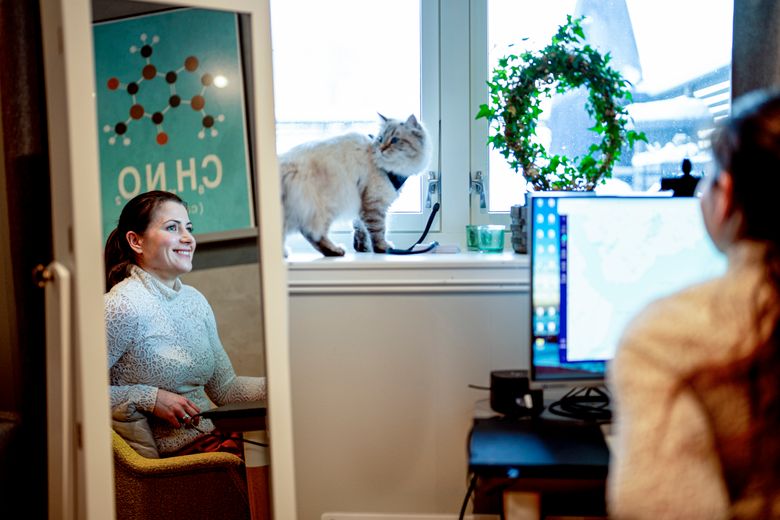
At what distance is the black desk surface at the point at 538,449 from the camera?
139 centimetres

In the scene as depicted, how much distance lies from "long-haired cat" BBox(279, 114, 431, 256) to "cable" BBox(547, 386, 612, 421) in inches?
24.1

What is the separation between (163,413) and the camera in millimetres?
1583

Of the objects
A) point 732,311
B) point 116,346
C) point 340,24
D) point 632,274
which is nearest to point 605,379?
point 632,274

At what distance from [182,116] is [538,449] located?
905 millimetres

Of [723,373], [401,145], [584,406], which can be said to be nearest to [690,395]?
[723,373]

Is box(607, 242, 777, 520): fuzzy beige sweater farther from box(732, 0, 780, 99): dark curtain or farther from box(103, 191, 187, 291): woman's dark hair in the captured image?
box(732, 0, 780, 99): dark curtain

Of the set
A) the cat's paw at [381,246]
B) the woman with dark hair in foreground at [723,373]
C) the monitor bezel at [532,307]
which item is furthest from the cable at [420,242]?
the woman with dark hair in foreground at [723,373]

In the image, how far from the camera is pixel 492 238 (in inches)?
82.6

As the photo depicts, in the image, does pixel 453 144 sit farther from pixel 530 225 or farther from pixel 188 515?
pixel 188 515

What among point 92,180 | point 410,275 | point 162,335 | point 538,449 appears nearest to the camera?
point 92,180

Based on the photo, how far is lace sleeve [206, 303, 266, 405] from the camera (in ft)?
5.24

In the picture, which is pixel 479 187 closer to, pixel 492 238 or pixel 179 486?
pixel 492 238

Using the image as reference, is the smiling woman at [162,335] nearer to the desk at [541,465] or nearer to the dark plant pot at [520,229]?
the desk at [541,465]

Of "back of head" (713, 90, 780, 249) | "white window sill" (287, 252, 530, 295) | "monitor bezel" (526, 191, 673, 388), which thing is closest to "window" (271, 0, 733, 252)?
"white window sill" (287, 252, 530, 295)
